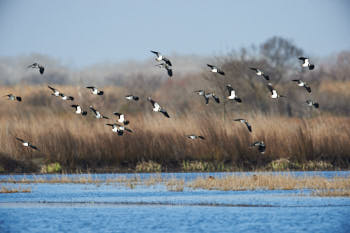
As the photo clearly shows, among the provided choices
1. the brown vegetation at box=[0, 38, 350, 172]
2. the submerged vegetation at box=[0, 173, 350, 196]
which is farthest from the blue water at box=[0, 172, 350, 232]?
the brown vegetation at box=[0, 38, 350, 172]

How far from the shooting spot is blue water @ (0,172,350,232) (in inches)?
575

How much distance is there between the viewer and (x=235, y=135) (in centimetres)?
2677

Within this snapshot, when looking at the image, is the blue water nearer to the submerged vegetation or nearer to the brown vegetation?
the submerged vegetation

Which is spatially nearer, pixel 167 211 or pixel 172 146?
→ pixel 167 211

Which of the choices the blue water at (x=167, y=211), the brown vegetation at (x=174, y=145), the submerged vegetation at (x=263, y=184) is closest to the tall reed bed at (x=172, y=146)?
the brown vegetation at (x=174, y=145)

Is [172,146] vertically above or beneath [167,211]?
above

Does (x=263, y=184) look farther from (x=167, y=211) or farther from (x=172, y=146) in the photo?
(x=172, y=146)

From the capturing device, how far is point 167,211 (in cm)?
1647

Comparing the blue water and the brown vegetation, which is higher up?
the brown vegetation

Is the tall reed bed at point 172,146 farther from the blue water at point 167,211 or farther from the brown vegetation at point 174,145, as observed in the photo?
the blue water at point 167,211

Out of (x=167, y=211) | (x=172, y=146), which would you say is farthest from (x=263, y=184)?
(x=172, y=146)

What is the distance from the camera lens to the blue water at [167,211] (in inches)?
575

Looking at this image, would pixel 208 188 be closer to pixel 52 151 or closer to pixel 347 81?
pixel 52 151

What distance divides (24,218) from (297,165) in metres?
12.3
